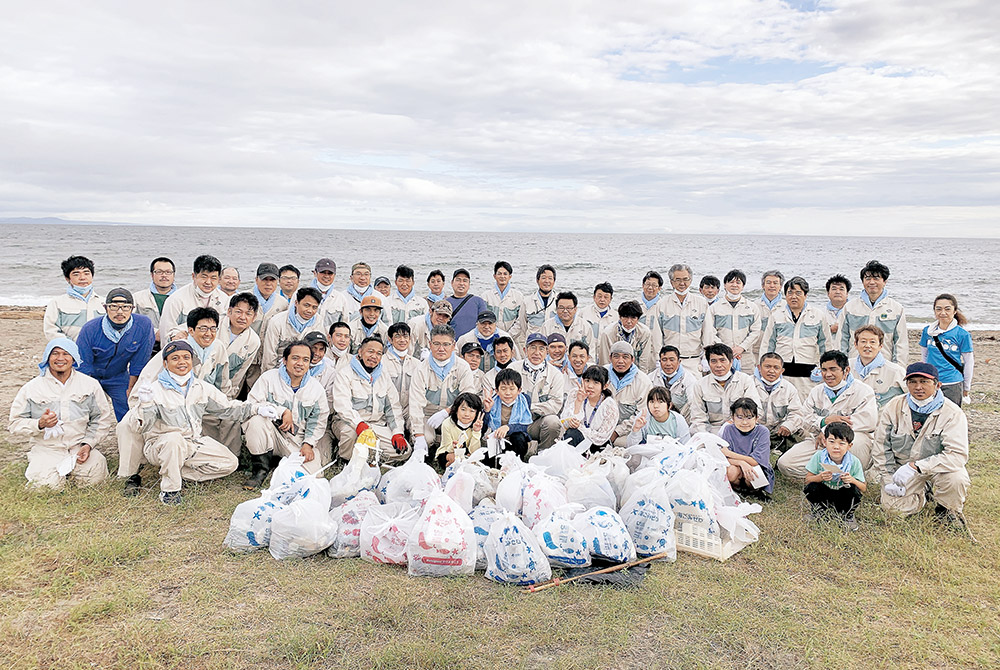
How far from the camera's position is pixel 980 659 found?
11.0 ft

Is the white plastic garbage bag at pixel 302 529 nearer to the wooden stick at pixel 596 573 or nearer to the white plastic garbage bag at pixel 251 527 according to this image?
the white plastic garbage bag at pixel 251 527

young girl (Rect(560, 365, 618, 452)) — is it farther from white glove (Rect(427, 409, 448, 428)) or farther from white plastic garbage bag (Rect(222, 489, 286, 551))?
white plastic garbage bag (Rect(222, 489, 286, 551))

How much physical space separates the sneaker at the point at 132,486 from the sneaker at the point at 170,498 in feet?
0.90

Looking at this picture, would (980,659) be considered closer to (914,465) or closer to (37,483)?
(914,465)

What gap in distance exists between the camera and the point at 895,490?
497cm

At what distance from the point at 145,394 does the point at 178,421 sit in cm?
34

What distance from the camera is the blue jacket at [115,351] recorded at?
235 inches

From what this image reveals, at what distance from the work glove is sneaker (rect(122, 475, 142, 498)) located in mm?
741

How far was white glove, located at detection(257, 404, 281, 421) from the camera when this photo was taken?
5621mm

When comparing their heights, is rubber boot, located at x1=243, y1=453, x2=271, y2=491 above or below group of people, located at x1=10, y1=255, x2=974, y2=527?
below

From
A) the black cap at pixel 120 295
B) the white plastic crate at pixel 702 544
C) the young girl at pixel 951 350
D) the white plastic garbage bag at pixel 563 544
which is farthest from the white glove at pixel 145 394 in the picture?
the young girl at pixel 951 350

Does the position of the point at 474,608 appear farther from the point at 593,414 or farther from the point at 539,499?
the point at 593,414

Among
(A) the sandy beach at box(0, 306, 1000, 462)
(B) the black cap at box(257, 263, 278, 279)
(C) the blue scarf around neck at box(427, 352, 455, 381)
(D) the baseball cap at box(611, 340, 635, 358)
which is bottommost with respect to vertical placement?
(A) the sandy beach at box(0, 306, 1000, 462)

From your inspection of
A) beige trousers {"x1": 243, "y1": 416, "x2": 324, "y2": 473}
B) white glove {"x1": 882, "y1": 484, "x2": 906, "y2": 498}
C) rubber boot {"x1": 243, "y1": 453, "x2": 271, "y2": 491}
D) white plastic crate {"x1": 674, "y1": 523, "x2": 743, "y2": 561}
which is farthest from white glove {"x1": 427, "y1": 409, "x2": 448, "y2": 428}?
white glove {"x1": 882, "y1": 484, "x2": 906, "y2": 498}
